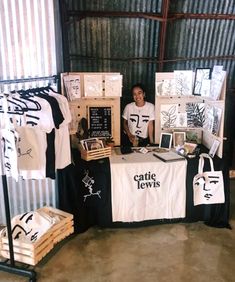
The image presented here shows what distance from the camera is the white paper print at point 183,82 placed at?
Answer: 3.95 m

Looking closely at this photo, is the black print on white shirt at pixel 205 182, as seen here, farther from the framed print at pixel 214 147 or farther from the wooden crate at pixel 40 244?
the wooden crate at pixel 40 244

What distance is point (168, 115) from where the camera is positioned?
4.05 m

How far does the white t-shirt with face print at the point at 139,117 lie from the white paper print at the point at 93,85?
0.45 meters

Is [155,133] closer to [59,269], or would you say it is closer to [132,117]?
[132,117]

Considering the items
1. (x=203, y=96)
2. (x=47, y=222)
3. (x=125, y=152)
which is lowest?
(x=47, y=222)

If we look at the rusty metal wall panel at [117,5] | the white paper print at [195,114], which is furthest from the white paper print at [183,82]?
the rusty metal wall panel at [117,5]

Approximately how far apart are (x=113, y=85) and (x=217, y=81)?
1.09 meters

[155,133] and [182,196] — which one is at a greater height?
[155,133]

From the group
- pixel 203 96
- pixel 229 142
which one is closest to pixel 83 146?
pixel 203 96

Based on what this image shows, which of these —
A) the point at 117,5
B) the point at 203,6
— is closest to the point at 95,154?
the point at 117,5

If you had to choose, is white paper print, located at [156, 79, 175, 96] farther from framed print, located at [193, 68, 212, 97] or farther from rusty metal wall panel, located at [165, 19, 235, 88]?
rusty metal wall panel, located at [165, 19, 235, 88]

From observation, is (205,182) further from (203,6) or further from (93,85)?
(203,6)

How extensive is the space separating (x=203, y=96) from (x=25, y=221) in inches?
88.0

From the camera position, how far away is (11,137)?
8.51 feet
